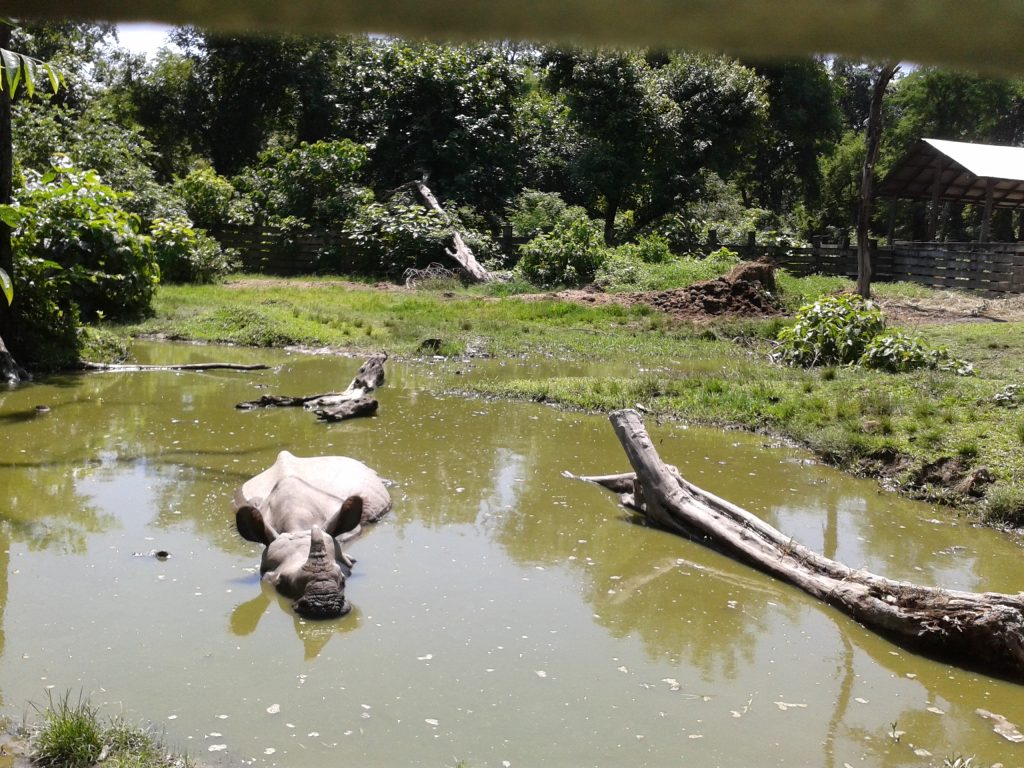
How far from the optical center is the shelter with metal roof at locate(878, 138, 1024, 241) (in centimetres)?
2662

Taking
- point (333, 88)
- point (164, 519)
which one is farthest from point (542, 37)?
point (333, 88)

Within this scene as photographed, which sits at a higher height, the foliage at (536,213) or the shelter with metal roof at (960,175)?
the shelter with metal roof at (960,175)

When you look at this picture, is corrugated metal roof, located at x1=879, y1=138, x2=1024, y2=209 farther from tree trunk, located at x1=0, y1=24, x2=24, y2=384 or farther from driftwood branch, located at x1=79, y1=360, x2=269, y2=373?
tree trunk, located at x1=0, y1=24, x2=24, y2=384

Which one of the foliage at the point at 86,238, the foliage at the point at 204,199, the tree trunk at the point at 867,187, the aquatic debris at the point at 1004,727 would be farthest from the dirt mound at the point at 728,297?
the aquatic debris at the point at 1004,727

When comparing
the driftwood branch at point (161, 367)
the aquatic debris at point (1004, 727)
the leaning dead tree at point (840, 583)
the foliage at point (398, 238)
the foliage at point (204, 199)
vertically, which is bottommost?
the driftwood branch at point (161, 367)

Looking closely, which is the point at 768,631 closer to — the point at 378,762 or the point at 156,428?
the point at 378,762

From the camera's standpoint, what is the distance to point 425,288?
22.1m

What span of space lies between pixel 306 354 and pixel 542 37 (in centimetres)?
1492

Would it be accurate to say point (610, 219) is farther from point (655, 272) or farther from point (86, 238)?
point (86, 238)

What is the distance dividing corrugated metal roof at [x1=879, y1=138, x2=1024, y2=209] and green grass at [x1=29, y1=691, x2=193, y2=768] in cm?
2622

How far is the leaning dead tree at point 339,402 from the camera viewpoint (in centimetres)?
1070

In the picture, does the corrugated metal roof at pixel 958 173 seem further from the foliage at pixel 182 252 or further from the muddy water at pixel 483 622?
the muddy water at pixel 483 622

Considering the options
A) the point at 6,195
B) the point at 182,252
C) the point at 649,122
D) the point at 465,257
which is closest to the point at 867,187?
the point at 465,257

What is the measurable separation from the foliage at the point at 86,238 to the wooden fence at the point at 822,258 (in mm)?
9330
